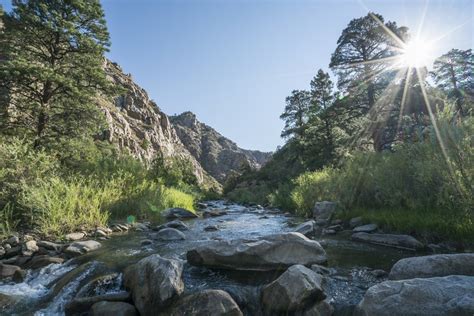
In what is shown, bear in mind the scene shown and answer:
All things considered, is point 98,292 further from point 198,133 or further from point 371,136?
point 198,133

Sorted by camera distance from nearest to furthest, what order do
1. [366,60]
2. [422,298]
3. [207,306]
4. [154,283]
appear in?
[422,298] → [207,306] → [154,283] → [366,60]

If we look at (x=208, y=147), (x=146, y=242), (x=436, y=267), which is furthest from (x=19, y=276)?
(x=208, y=147)

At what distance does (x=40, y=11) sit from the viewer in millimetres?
11258

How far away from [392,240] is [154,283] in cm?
547

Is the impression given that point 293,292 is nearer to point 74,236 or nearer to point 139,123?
point 74,236

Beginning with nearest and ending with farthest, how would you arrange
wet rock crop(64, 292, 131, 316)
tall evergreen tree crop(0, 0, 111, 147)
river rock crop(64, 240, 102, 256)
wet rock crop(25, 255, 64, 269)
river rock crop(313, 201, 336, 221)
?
wet rock crop(64, 292, 131, 316)
wet rock crop(25, 255, 64, 269)
river rock crop(64, 240, 102, 256)
river rock crop(313, 201, 336, 221)
tall evergreen tree crop(0, 0, 111, 147)

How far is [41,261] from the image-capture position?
5633mm

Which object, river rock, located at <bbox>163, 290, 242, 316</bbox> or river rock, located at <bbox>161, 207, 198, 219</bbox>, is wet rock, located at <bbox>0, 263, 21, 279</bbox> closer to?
river rock, located at <bbox>163, 290, 242, 316</bbox>

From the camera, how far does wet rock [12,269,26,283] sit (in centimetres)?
502

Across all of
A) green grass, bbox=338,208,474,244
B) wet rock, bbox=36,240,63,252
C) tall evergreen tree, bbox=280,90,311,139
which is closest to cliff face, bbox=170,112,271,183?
tall evergreen tree, bbox=280,90,311,139

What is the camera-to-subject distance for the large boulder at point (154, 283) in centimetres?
372

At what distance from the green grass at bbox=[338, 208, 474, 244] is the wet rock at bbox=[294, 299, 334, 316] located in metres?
3.93

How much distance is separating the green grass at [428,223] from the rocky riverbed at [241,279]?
0.54 meters

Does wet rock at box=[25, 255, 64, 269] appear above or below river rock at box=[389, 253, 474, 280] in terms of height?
below
